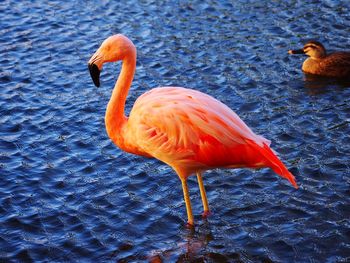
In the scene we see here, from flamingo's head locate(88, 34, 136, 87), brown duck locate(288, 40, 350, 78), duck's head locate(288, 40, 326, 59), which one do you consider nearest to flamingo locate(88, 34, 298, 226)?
flamingo's head locate(88, 34, 136, 87)

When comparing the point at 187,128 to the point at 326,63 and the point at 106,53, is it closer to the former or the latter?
the point at 106,53

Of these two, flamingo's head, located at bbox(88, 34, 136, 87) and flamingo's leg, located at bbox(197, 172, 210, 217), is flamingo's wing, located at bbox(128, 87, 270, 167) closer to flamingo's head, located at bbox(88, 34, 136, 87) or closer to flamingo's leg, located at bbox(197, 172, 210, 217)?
flamingo's leg, located at bbox(197, 172, 210, 217)

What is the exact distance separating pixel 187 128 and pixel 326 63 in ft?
15.5

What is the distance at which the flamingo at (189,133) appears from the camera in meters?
6.78

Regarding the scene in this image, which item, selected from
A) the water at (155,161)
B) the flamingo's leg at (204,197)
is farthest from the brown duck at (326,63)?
the flamingo's leg at (204,197)

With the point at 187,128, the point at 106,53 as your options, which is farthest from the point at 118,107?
the point at 187,128

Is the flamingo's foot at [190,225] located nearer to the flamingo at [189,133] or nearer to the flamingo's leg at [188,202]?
the flamingo's leg at [188,202]

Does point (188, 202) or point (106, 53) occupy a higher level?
point (106, 53)

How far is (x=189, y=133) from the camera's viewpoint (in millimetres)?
6797

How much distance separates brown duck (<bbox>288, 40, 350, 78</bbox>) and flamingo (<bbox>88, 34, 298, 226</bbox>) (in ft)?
14.1

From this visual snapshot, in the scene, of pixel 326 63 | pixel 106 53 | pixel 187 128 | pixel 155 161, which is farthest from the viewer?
pixel 326 63

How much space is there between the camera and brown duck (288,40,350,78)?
35.5 ft

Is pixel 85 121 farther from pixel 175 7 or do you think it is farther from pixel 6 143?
pixel 175 7

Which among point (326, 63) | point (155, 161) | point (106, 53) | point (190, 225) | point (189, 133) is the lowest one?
point (326, 63)
